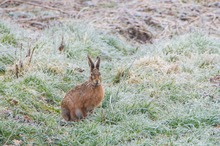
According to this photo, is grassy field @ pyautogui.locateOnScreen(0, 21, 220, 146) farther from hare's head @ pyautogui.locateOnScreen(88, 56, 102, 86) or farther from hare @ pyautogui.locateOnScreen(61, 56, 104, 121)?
hare's head @ pyautogui.locateOnScreen(88, 56, 102, 86)

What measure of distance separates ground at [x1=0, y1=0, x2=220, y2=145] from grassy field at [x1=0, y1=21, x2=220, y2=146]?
0.04ft

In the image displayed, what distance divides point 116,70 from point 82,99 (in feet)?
6.53

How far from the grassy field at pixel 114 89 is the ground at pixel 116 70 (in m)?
0.01

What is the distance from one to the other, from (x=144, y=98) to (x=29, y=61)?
1.62 meters

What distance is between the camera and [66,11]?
11133 millimetres

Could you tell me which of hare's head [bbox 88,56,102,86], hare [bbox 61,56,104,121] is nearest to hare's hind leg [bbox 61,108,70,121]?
hare [bbox 61,56,104,121]

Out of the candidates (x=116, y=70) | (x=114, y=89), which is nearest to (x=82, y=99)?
(x=114, y=89)

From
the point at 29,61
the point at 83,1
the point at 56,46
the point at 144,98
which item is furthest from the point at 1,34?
the point at 83,1

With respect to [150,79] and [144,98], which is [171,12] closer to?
[150,79]

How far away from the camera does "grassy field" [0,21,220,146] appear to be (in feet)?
17.3

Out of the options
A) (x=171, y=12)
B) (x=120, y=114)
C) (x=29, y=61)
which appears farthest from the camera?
(x=171, y=12)

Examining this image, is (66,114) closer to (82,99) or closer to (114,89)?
(82,99)

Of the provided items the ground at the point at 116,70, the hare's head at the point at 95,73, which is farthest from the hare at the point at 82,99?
the ground at the point at 116,70

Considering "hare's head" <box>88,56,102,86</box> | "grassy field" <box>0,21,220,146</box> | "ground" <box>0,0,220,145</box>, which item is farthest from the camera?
"hare's head" <box>88,56,102,86</box>
